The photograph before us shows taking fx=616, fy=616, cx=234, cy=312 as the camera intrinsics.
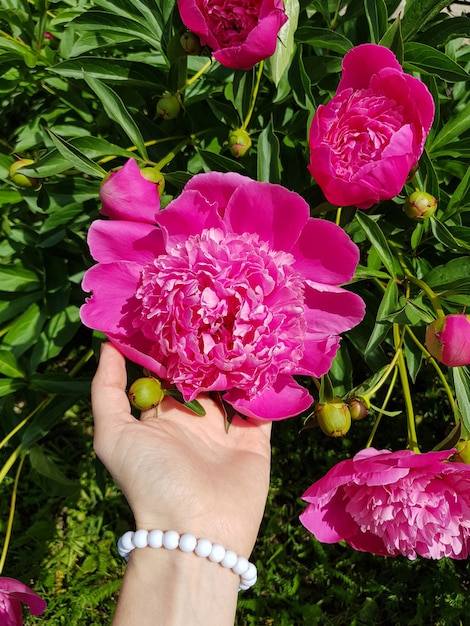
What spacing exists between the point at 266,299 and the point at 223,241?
11 cm

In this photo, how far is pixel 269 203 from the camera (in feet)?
2.95

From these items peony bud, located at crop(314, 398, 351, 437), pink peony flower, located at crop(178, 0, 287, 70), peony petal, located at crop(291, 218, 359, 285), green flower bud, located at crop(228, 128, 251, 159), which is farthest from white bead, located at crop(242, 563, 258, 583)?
pink peony flower, located at crop(178, 0, 287, 70)

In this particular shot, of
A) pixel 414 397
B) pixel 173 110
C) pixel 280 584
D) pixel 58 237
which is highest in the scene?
pixel 173 110

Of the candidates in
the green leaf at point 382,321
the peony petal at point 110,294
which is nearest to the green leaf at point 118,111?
the peony petal at point 110,294

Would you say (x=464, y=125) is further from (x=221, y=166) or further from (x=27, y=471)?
(x=27, y=471)

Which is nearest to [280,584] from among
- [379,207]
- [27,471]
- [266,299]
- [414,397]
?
[414,397]

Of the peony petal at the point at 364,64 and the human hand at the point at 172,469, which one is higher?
the peony petal at the point at 364,64

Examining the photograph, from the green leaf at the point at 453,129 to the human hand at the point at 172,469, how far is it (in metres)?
0.73

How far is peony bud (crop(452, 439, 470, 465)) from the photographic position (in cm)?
100

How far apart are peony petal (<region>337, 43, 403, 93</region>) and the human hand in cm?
59

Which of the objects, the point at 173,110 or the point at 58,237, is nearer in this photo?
Answer: the point at 173,110

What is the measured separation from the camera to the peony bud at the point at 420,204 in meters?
1.09

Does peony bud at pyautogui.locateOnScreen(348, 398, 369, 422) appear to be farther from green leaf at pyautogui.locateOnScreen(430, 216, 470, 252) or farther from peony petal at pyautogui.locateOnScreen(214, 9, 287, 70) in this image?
peony petal at pyautogui.locateOnScreen(214, 9, 287, 70)

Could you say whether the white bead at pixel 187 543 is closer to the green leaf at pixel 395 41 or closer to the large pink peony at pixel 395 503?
the large pink peony at pixel 395 503
